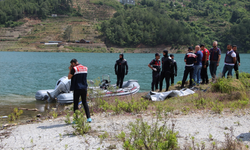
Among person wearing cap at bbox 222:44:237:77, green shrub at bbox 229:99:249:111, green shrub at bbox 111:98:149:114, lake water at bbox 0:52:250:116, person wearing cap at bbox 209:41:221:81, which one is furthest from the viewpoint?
lake water at bbox 0:52:250:116

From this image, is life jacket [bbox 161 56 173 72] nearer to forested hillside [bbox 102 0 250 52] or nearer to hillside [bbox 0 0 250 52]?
hillside [bbox 0 0 250 52]

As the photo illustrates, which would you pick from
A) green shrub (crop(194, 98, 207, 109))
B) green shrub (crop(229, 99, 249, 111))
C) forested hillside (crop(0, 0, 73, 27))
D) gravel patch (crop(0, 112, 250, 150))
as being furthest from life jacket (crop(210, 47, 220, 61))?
forested hillside (crop(0, 0, 73, 27))

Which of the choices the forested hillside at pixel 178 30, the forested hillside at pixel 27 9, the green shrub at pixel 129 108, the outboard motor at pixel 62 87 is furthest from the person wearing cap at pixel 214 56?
the forested hillside at pixel 27 9

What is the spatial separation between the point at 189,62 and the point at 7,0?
186003mm

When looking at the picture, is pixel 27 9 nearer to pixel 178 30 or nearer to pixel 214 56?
pixel 178 30

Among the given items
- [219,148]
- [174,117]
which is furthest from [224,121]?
[219,148]

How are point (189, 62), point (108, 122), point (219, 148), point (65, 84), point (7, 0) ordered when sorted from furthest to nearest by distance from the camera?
point (7, 0), point (65, 84), point (189, 62), point (108, 122), point (219, 148)

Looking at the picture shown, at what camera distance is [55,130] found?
208 inches

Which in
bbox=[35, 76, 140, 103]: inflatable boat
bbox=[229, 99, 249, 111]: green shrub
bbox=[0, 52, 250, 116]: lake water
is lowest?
bbox=[0, 52, 250, 116]: lake water

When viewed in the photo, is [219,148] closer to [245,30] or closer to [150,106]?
[150,106]

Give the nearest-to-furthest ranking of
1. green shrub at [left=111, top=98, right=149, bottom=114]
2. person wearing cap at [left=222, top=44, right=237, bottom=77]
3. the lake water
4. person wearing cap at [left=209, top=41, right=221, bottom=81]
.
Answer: green shrub at [left=111, top=98, right=149, bottom=114], person wearing cap at [left=222, top=44, right=237, bottom=77], person wearing cap at [left=209, top=41, right=221, bottom=81], the lake water

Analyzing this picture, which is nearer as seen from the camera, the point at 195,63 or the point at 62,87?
the point at 195,63

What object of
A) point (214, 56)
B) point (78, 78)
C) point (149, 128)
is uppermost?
point (214, 56)

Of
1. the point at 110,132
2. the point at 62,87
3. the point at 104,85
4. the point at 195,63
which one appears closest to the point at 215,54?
the point at 195,63
